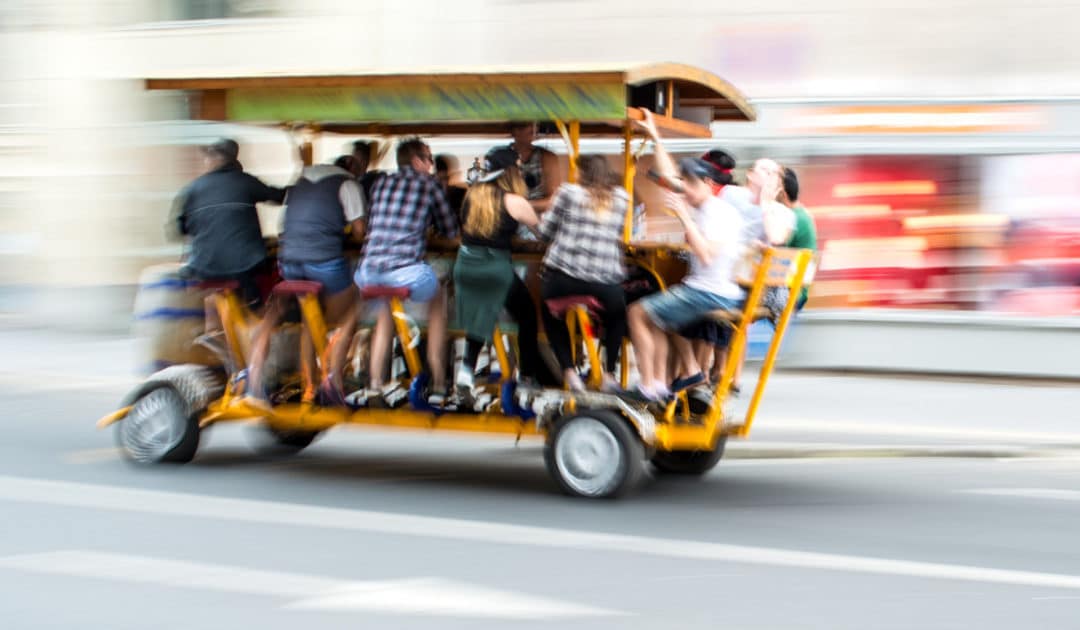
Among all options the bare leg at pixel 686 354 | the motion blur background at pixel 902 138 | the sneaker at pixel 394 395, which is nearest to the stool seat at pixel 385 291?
the sneaker at pixel 394 395

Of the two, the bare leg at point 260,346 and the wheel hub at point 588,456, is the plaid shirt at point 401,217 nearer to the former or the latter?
the bare leg at point 260,346

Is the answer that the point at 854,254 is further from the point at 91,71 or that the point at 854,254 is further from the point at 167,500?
the point at 91,71

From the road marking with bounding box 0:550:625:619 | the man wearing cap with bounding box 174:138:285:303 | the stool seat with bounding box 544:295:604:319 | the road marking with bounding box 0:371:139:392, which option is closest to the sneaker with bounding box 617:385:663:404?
the stool seat with bounding box 544:295:604:319

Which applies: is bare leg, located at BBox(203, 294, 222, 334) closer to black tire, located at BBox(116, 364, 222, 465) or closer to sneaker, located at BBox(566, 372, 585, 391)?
black tire, located at BBox(116, 364, 222, 465)

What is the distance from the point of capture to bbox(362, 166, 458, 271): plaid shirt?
8.02 meters

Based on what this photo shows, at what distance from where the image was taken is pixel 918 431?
10.8 m

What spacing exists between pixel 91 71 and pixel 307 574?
573 inches

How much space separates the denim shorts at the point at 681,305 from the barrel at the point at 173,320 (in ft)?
9.21

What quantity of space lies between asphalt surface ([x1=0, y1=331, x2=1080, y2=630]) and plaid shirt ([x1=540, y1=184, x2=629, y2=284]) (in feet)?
4.03

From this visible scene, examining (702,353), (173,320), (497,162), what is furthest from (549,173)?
(173,320)

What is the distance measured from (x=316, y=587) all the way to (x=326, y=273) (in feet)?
9.17

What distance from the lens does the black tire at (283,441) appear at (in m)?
9.27

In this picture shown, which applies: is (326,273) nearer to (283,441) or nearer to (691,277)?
(283,441)

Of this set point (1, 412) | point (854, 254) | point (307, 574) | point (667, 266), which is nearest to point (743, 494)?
point (667, 266)
